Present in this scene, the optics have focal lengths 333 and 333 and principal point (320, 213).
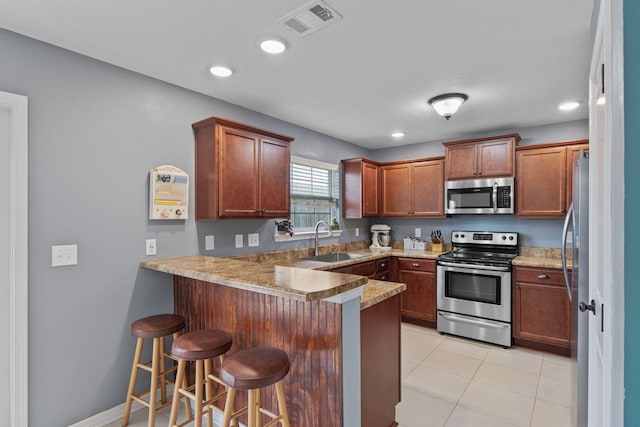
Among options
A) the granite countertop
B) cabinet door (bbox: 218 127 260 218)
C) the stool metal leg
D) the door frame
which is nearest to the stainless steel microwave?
cabinet door (bbox: 218 127 260 218)

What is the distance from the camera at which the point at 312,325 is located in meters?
1.76

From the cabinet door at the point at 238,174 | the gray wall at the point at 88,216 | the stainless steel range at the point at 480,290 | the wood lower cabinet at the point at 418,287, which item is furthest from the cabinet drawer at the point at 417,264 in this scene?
the gray wall at the point at 88,216

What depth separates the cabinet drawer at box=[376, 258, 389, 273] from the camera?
421 cm

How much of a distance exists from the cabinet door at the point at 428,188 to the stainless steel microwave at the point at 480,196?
121 millimetres

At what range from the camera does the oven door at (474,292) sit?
3580 millimetres

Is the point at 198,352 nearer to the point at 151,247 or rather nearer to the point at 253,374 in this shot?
the point at 253,374

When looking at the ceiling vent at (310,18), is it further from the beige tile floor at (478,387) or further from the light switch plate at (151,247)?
the beige tile floor at (478,387)

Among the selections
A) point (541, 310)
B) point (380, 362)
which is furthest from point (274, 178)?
point (541, 310)

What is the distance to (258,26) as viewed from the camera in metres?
1.91

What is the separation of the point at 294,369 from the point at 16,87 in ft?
7.52

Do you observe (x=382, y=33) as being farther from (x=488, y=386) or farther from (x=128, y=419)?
(x=128, y=419)

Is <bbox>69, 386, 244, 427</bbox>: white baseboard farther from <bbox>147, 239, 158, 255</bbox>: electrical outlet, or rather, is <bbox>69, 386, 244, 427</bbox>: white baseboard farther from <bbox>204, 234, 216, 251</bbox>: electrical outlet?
<bbox>204, 234, 216, 251</bbox>: electrical outlet

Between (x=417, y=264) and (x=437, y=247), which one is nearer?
(x=417, y=264)

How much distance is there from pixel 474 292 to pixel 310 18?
10.8ft
